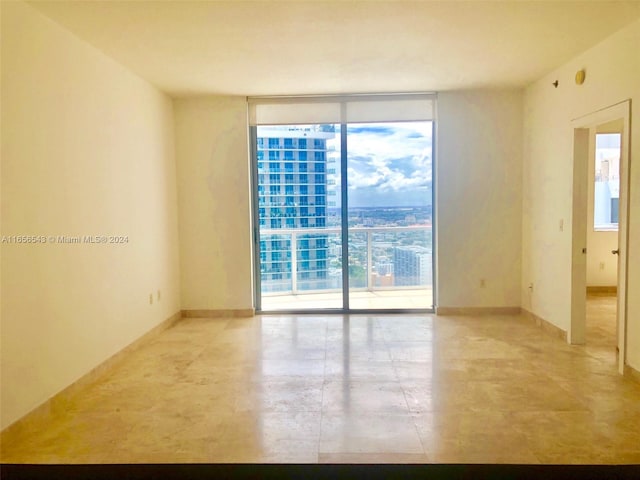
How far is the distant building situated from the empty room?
1.7 inches

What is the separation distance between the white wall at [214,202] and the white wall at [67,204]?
0.73 meters

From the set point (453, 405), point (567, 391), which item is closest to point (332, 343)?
point (453, 405)

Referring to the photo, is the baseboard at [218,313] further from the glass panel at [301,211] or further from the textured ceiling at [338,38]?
the textured ceiling at [338,38]

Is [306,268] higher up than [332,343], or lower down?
higher up

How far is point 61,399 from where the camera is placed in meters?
2.95

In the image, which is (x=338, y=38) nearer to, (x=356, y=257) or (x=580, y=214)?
(x=580, y=214)

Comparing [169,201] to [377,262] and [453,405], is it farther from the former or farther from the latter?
[453,405]

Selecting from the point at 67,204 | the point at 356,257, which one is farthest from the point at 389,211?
the point at 67,204

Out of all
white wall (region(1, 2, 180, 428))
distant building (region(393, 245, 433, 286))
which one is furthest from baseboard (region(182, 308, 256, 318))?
distant building (region(393, 245, 433, 286))

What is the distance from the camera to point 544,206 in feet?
15.2

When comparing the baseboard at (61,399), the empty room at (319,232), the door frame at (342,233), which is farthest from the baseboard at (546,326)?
the baseboard at (61,399)

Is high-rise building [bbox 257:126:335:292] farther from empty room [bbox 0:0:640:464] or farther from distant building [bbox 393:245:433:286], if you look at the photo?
distant building [bbox 393:245:433:286]

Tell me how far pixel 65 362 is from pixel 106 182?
4.80 feet

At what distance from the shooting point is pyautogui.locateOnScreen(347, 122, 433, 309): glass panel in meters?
5.35
